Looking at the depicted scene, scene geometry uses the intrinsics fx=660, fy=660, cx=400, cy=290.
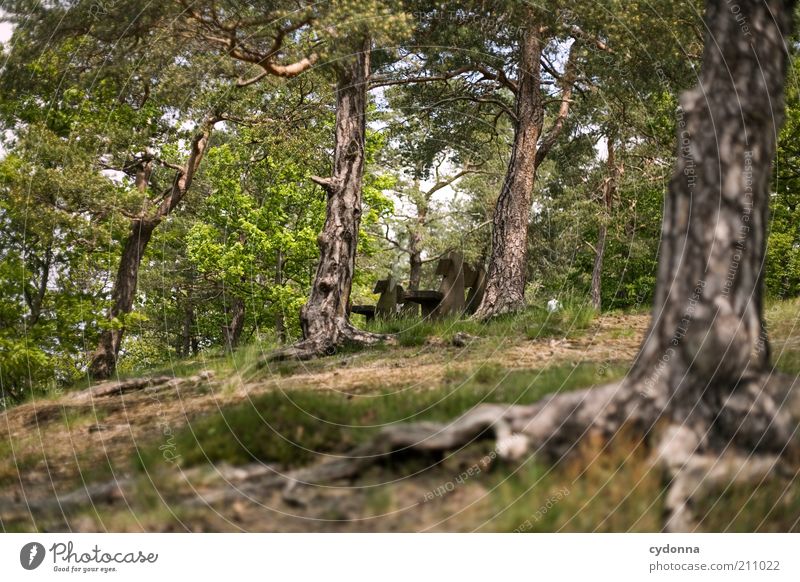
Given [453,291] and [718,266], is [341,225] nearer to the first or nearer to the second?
[453,291]

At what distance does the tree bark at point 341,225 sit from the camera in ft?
25.5

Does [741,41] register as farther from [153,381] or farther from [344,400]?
[153,381]

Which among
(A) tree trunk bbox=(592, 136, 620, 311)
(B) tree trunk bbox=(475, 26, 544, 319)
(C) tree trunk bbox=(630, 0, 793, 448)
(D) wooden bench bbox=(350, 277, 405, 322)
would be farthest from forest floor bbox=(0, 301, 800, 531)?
(D) wooden bench bbox=(350, 277, 405, 322)

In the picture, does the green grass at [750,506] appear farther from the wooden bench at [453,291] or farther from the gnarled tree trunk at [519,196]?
the wooden bench at [453,291]

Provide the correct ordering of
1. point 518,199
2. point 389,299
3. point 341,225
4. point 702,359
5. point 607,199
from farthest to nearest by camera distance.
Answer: point 607,199
point 389,299
point 518,199
point 341,225
point 702,359

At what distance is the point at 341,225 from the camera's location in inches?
315

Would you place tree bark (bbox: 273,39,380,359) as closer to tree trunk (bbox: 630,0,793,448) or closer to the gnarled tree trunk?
the gnarled tree trunk

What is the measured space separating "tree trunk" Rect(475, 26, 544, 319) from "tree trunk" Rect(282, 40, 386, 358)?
280cm

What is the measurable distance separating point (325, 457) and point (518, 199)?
25.6ft

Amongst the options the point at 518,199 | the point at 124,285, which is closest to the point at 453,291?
the point at 518,199

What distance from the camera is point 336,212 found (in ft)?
26.2

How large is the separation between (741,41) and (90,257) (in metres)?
8.24

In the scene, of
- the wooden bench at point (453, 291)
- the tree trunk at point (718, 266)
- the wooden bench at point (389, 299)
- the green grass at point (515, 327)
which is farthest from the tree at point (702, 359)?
the wooden bench at point (389, 299)

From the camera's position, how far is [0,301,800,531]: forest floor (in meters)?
2.98
